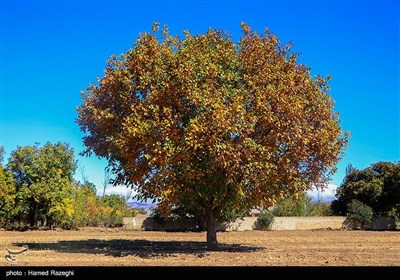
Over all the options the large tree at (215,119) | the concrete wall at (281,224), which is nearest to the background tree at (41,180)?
the concrete wall at (281,224)

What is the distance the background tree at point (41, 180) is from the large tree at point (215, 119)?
26.0 meters

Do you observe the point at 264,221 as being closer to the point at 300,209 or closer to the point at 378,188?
the point at 300,209

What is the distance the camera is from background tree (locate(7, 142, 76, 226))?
4594cm

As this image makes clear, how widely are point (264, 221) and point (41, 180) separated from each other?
83.8 ft

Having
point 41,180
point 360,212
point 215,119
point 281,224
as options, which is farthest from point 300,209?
point 215,119

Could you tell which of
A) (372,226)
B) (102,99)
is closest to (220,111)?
(102,99)

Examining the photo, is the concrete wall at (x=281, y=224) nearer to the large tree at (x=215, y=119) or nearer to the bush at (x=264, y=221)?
the bush at (x=264, y=221)

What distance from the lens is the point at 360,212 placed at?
50.1 meters

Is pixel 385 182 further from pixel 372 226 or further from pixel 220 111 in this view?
pixel 220 111

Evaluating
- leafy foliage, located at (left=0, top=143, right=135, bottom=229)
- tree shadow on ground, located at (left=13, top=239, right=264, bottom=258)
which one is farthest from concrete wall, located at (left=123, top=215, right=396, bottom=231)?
tree shadow on ground, located at (left=13, top=239, right=264, bottom=258)

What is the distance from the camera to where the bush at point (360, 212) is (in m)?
50.0

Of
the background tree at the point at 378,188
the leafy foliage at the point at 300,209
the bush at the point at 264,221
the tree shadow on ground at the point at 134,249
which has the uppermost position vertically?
the background tree at the point at 378,188

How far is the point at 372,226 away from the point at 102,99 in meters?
40.3

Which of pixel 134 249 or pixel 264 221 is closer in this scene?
pixel 134 249
